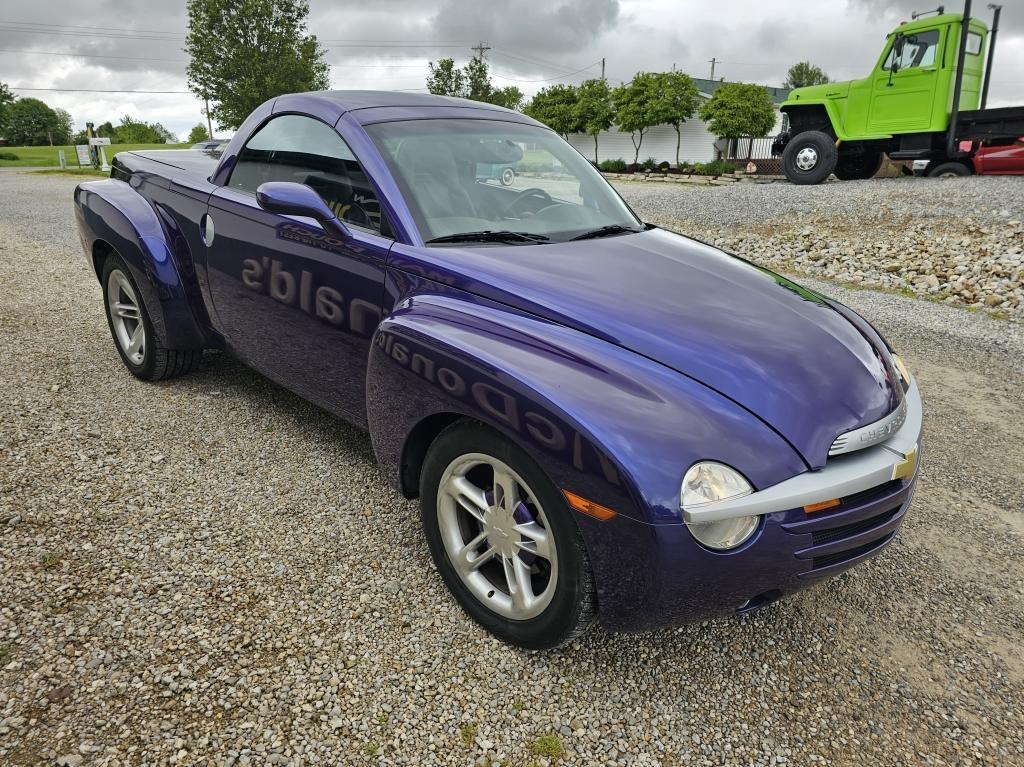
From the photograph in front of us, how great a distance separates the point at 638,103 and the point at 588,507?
44220 millimetres

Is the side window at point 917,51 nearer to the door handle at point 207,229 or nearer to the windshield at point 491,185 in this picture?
the windshield at point 491,185

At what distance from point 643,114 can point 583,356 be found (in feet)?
142

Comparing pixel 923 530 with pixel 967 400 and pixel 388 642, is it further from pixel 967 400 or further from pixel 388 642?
pixel 388 642

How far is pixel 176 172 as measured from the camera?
13.2 ft

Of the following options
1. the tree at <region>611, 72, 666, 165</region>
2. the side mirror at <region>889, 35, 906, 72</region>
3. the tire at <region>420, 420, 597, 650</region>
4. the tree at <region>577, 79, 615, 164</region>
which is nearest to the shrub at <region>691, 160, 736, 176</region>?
the tree at <region>611, 72, 666, 165</region>

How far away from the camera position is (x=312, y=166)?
320 centimetres

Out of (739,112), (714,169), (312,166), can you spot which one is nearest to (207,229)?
(312,166)

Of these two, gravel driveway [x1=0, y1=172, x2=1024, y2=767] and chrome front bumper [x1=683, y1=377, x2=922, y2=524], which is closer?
chrome front bumper [x1=683, y1=377, x2=922, y2=524]

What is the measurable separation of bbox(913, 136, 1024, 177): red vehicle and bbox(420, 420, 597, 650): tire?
51.1 ft

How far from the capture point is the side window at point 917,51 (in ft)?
42.3

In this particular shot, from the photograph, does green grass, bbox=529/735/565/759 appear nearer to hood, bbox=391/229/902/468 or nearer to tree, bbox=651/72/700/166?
hood, bbox=391/229/902/468

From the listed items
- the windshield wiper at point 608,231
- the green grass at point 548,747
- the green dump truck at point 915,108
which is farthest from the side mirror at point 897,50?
the green grass at point 548,747

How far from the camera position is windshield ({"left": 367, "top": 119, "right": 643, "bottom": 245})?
9.05 feet

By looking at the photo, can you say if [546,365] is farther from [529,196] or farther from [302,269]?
[302,269]
